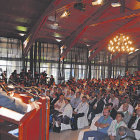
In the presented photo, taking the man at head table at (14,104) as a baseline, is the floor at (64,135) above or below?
below

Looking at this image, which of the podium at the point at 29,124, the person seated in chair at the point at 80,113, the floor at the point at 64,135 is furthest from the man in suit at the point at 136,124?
the podium at the point at 29,124

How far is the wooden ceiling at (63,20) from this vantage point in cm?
937

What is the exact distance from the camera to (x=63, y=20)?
11.7m

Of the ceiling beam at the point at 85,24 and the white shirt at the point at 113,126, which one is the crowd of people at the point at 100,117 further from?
the ceiling beam at the point at 85,24

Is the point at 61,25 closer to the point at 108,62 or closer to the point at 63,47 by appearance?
the point at 63,47

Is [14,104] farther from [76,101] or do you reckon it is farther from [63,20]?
[63,20]

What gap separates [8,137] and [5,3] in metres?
8.73

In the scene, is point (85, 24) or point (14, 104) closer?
point (14, 104)

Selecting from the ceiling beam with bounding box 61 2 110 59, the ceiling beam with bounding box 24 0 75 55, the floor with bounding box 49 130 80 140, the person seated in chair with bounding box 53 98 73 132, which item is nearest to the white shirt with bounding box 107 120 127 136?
the floor with bounding box 49 130 80 140

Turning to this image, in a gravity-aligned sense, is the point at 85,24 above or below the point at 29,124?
above

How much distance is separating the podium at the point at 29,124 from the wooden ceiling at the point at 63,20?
7.02 metres

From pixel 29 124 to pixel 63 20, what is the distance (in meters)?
10.9

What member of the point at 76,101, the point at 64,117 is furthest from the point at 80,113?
the point at 76,101

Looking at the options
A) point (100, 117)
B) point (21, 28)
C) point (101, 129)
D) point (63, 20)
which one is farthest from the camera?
point (21, 28)
